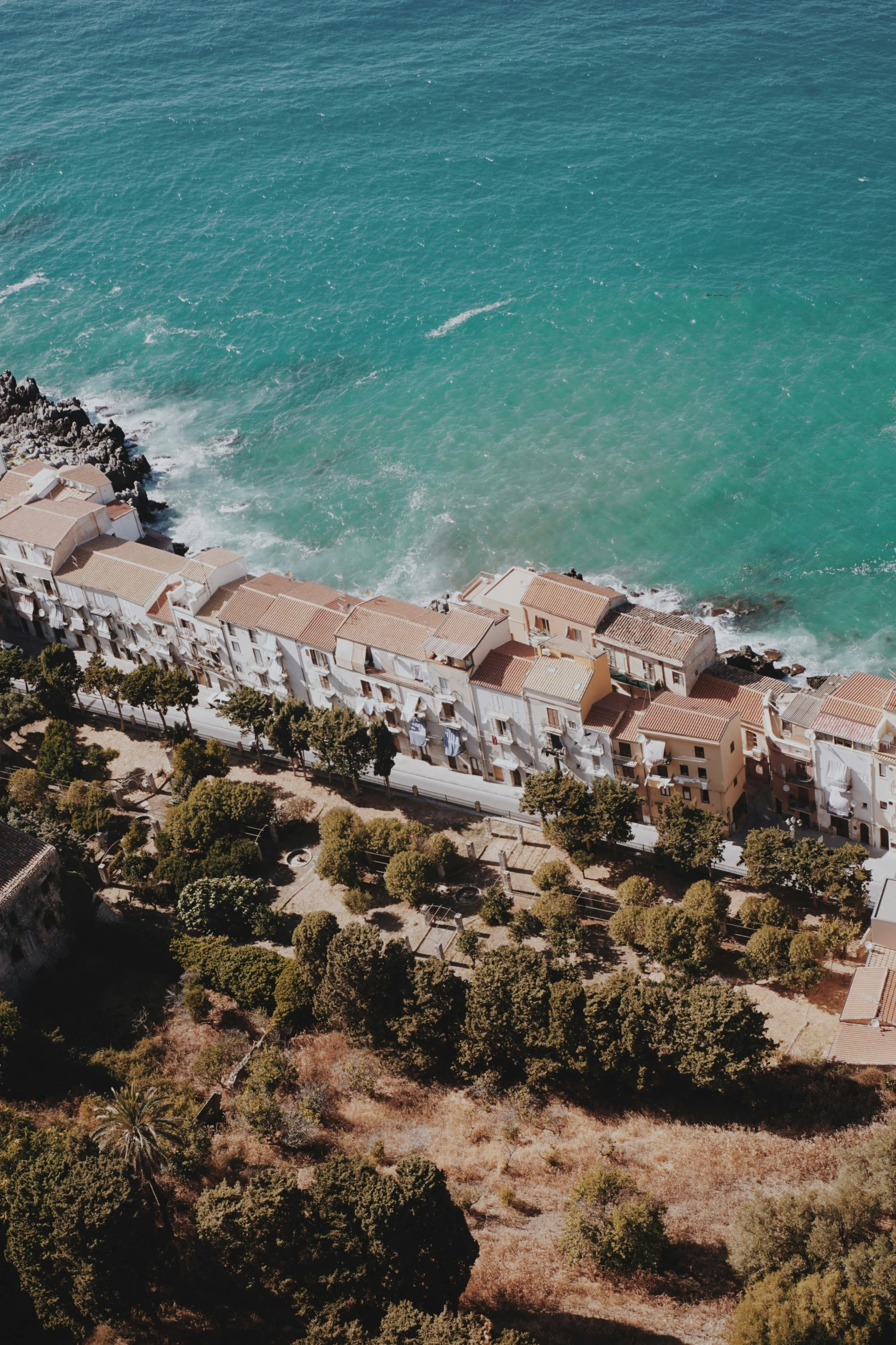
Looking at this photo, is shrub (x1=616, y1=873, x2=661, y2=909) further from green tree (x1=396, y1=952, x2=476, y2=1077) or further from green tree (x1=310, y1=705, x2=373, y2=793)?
green tree (x1=310, y1=705, x2=373, y2=793)

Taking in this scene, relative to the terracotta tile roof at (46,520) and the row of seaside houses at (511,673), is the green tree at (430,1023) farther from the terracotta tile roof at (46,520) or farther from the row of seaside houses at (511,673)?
the terracotta tile roof at (46,520)

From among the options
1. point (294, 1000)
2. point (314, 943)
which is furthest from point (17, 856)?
point (294, 1000)

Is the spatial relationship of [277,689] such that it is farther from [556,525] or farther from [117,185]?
[117,185]

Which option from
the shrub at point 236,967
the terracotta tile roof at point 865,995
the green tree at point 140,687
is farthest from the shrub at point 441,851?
the green tree at point 140,687

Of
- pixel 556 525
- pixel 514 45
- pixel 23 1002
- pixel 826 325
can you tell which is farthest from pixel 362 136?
pixel 23 1002

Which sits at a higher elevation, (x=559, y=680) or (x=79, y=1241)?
(x=79, y=1241)

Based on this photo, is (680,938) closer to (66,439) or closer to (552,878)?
(552,878)

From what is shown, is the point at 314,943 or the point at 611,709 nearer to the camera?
the point at 314,943

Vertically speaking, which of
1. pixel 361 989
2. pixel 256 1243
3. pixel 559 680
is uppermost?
pixel 559 680
